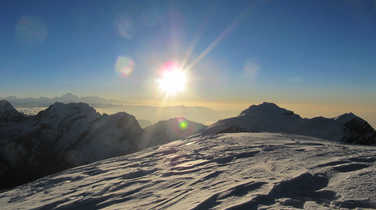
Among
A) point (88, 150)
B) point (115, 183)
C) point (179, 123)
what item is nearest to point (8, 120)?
point (88, 150)

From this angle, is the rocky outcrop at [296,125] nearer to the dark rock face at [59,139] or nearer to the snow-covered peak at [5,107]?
the dark rock face at [59,139]

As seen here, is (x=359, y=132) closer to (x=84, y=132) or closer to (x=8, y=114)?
(x=84, y=132)

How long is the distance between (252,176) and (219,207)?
87.9 inches

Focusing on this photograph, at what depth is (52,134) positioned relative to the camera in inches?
3511

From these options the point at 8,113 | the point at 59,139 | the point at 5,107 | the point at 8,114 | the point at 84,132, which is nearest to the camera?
the point at 84,132

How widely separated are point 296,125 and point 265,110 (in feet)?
32.7

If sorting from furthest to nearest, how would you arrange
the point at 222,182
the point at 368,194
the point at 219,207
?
the point at 222,182 < the point at 219,207 < the point at 368,194

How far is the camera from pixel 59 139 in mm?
87812

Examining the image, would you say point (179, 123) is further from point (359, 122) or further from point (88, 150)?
point (359, 122)

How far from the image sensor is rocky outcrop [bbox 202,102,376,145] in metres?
52.2

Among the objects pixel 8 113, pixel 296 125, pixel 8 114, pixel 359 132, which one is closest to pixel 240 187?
pixel 359 132

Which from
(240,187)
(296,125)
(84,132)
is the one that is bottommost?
(84,132)

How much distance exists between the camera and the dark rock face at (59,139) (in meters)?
76.8

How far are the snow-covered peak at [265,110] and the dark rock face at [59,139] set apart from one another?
1749 inches
